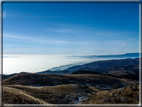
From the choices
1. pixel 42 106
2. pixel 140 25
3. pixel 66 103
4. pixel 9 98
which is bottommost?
pixel 66 103

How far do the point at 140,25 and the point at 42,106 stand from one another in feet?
47.8

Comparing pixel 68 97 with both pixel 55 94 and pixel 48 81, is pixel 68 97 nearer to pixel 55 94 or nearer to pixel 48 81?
pixel 55 94

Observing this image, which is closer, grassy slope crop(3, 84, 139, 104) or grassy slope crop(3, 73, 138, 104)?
grassy slope crop(3, 84, 139, 104)

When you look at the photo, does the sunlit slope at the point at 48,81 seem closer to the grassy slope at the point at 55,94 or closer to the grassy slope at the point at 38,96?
the grassy slope at the point at 55,94

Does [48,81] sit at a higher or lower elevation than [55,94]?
lower

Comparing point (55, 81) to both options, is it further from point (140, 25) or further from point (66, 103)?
point (140, 25)

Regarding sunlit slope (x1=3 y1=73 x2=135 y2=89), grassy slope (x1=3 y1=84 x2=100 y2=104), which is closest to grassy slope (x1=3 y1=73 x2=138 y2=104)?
grassy slope (x1=3 y1=84 x2=100 y2=104)

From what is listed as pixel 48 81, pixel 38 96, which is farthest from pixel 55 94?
pixel 48 81

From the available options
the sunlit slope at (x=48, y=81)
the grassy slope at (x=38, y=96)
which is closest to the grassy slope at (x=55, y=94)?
the grassy slope at (x=38, y=96)

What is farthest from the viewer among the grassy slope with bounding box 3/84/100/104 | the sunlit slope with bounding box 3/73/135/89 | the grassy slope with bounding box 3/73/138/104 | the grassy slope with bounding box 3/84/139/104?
the sunlit slope with bounding box 3/73/135/89

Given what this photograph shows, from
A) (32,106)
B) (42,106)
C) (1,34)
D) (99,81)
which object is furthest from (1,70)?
(99,81)

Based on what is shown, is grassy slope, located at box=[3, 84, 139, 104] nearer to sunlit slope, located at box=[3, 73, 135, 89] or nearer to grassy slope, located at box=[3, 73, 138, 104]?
grassy slope, located at box=[3, 73, 138, 104]

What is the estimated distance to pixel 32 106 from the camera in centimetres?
1617

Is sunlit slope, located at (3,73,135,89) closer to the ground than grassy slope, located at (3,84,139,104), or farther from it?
closer to the ground
